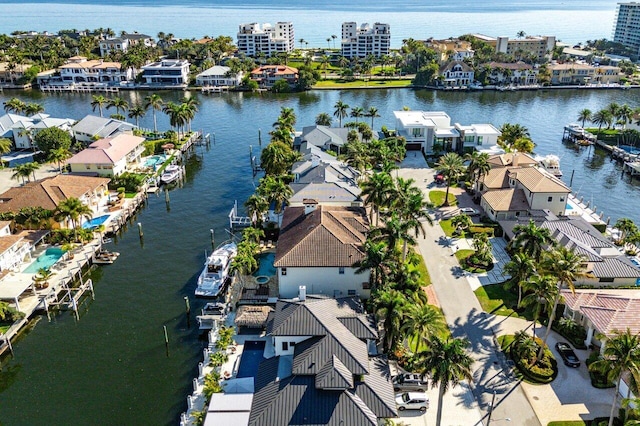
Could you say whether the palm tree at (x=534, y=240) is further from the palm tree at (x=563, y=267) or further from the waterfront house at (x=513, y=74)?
the waterfront house at (x=513, y=74)

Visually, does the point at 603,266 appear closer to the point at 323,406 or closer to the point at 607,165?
the point at 323,406

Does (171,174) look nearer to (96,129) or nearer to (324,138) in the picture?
(96,129)

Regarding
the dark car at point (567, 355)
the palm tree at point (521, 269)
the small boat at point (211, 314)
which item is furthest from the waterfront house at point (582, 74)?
the small boat at point (211, 314)

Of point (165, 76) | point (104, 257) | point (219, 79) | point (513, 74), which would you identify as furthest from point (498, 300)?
point (165, 76)

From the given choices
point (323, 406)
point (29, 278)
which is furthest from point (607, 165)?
point (29, 278)

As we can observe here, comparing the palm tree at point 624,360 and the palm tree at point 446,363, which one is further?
the palm tree at point 624,360

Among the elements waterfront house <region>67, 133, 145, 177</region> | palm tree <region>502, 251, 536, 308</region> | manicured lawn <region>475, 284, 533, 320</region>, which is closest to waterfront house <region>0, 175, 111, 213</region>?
waterfront house <region>67, 133, 145, 177</region>

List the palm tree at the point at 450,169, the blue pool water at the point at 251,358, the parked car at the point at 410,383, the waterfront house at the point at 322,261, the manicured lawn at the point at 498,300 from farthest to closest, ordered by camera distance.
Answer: the palm tree at the point at 450,169
the waterfront house at the point at 322,261
the manicured lawn at the point at 498,300
the blue pool water at the point at 251,358
the parked car at the point at 410,383

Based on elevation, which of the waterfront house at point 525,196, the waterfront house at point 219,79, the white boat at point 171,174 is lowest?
the white boat at point 171,174
